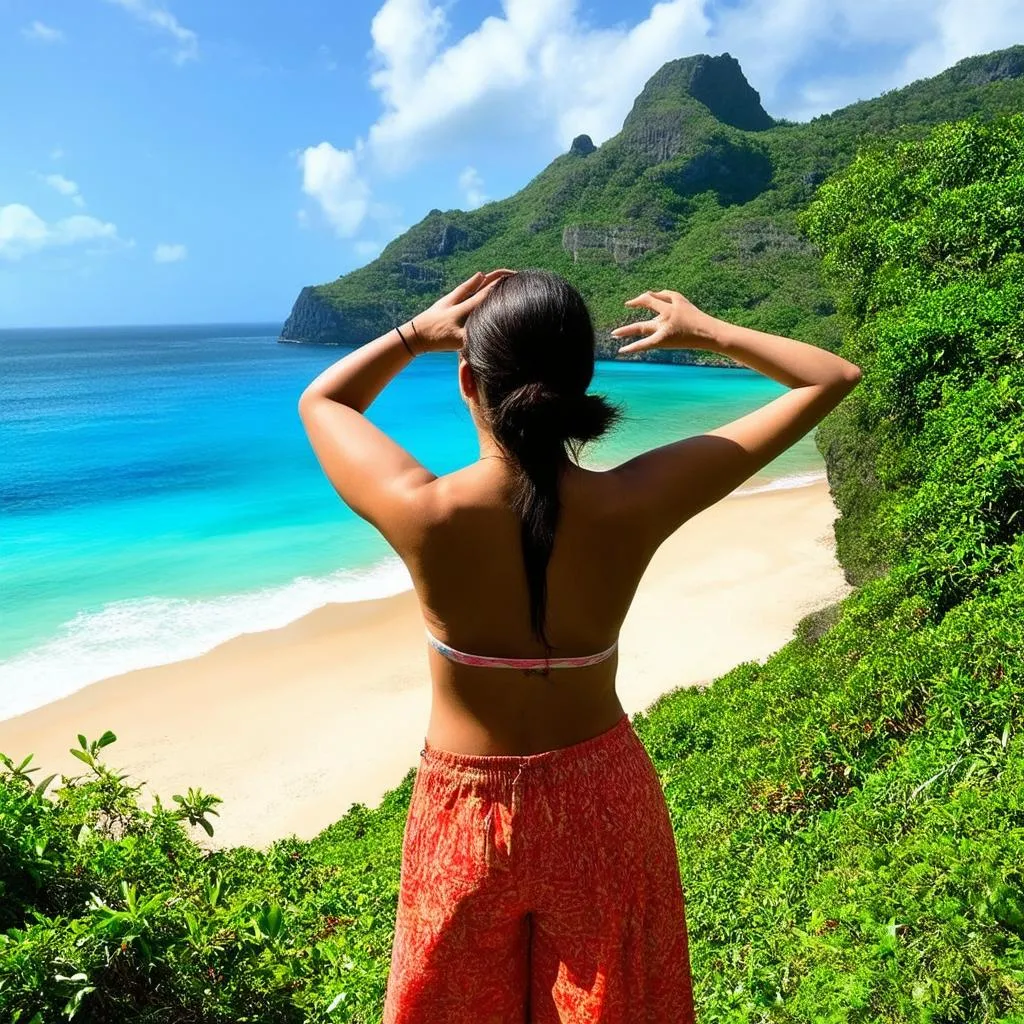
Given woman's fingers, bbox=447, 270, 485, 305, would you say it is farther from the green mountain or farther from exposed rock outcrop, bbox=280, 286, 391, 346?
exposed rock outcrop, bbox=280, 286, 391, 346

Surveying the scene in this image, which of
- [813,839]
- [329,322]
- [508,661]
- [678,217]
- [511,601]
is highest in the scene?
[329,322]

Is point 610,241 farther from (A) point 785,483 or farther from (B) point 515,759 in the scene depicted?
(B) point 515,759

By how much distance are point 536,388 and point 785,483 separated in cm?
2288

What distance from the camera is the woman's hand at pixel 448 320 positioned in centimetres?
136

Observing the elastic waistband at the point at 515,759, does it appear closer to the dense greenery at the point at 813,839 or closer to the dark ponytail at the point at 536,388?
the dark ponytail at the point at 536,388

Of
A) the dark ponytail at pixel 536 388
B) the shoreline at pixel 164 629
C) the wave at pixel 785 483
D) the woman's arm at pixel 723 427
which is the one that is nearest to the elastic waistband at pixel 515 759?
the dark ponytail at pixel 536 388

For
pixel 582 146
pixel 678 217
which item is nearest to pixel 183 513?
pixel 678 217

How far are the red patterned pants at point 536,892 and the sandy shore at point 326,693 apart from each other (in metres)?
7.30

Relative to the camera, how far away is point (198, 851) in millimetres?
2545

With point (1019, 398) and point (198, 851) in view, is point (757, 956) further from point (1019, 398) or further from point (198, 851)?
point (1019, 398)

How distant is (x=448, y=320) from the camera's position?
1.38 m

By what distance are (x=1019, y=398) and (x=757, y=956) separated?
4.07m

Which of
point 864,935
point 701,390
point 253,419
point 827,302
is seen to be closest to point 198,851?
point 864,935

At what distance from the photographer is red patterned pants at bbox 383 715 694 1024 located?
4.30ft
